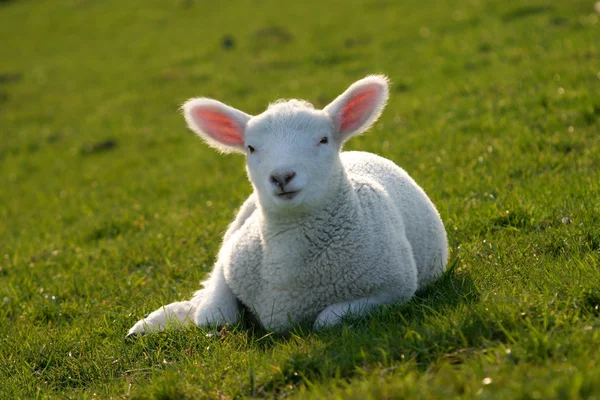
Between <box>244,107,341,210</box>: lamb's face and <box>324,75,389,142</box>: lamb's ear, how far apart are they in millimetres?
106

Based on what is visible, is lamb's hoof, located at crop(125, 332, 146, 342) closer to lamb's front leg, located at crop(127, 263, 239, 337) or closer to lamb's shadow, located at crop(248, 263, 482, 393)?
lamb's front leg, located at crop(127, 263, 239, 337)

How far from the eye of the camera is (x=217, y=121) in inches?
208

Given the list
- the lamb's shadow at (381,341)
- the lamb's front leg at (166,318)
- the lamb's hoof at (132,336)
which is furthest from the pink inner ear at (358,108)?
the lamb's hoof at (132,336)

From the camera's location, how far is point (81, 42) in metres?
27.9

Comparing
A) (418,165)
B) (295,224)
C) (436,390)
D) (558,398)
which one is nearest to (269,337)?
(295,224)

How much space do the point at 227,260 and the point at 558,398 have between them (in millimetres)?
2868

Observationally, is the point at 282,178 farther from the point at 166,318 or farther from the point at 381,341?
the point at 166,318

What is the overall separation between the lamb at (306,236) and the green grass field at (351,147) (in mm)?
213

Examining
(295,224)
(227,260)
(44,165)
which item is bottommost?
(44,165)

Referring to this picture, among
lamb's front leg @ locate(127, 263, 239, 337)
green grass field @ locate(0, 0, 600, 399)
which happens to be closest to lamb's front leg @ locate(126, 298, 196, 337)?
lamb's front leg @ locate(127, 263, 239, 337)

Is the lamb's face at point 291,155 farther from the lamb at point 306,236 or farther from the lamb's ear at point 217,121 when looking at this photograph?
the lamb's ear at point 217,121

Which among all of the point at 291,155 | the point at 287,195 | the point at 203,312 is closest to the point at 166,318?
the point at 203,312

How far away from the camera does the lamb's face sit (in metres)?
4.47

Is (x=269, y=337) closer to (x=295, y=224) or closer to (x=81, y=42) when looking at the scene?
(x=295, y=224)
